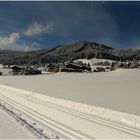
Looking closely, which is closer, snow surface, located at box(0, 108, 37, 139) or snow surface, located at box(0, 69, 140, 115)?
snow surface, located at box(0, 108, 37, 139)

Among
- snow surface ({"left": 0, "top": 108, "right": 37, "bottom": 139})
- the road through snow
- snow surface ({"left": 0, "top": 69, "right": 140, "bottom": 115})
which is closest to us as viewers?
snow surface ({"left": 0, "top": 108, "right": 37, "bottom": 139})

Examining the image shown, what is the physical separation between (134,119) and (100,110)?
2.39 m

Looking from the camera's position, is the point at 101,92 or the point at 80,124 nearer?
the point at 80,124

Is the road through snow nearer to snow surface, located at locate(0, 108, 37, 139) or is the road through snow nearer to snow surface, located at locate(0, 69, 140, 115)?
snow surface, located at locate(0, 108, 37, 139)

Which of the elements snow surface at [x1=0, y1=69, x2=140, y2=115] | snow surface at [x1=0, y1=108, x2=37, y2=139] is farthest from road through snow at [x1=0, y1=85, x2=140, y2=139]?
snow surface at [x1=0, y1=69, x2=140, y2=115]

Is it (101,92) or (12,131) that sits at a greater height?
(101,92)

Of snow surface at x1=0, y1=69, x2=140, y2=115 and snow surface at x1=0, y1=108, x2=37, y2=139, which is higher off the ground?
snow surface at x1=0, y1=69, x2=140, y2=115

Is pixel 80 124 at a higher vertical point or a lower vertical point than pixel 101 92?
lower

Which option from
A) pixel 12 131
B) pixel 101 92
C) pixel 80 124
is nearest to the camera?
pixel 12 131

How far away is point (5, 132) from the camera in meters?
9.53

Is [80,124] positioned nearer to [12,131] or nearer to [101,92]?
[12,131]

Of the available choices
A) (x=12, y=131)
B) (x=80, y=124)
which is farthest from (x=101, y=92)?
(x=12, y=131)

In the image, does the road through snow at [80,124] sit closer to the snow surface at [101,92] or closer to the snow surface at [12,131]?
the snow surface at [12,131]

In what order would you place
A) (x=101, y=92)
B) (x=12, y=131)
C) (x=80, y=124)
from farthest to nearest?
(x=101, y=92) → (x=80, y=124) → (x=12, y=131)
